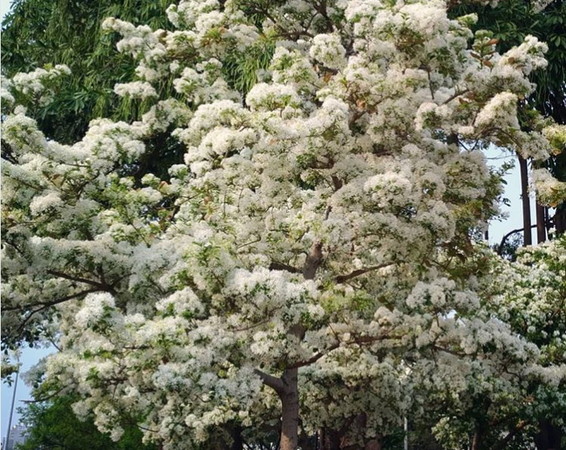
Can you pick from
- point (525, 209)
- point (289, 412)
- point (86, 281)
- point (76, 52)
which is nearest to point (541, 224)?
point (525, 209)

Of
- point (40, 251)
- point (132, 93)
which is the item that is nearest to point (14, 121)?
point (40, 251)

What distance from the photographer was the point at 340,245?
8.81m

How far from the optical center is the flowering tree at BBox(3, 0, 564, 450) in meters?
8.05

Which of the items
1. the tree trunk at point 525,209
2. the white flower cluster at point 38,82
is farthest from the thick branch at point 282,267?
the tree trunk at point 525,209

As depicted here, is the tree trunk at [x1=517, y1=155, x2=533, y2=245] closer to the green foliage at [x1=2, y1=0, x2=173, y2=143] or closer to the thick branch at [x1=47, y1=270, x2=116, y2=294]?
the green foliage at [x1=2, y1=0, x2=173, y2=143]

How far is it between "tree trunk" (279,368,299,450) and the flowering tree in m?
0.02

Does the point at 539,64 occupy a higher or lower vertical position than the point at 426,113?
higher

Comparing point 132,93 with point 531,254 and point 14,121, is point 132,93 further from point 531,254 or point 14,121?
point 531,254

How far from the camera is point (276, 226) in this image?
9320 millimetres

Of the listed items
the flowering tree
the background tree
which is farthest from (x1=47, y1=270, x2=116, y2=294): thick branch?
the background tree

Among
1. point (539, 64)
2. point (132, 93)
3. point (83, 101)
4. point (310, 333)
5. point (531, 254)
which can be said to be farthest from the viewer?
point (83, 101)

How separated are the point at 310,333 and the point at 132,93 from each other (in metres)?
3.49

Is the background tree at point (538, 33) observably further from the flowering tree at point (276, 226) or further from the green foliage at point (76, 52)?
the flowering tree at point (276, 226)

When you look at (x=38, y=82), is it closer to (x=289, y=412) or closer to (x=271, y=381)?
(x=271, y=381)
